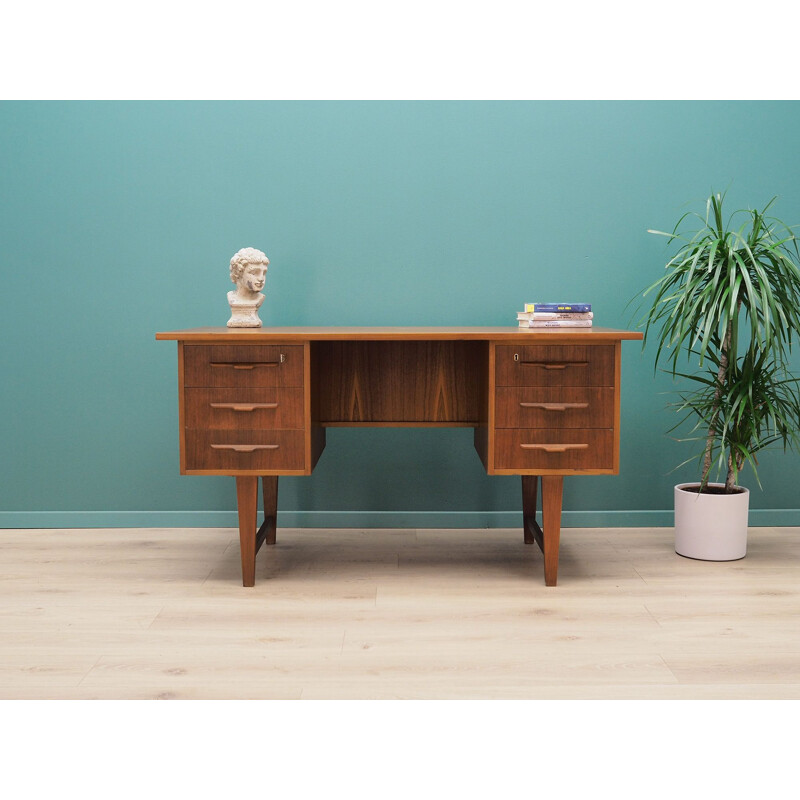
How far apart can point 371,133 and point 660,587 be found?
6.46ft

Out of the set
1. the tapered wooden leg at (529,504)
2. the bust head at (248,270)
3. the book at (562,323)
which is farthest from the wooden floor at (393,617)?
the bust head at (248,270)

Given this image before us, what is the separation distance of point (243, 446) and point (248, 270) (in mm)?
653

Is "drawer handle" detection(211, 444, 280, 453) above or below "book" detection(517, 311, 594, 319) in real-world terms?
below

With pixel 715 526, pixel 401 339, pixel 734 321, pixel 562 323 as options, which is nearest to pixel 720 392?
pixel 734 321

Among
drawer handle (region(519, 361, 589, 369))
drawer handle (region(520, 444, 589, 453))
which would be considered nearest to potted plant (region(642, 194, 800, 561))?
drawer handle (region(519, 361, 589, 369))

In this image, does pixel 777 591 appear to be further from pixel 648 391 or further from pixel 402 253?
pixel 402 253

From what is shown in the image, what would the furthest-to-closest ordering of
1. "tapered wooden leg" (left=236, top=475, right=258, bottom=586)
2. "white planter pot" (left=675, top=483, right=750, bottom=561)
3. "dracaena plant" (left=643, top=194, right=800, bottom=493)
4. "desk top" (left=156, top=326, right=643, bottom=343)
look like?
"white planter pot" (left=675, top=483, right=750, bottom=561), "dracaena plant" (left=643, top=194, right=800, bottom=493), "tapered wooden leg" (left=236, top=475, right=258, bottom=586), "desk top" (left=156, top=326, right=643, bottom=343)

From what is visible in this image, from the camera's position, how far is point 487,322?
3201 mm

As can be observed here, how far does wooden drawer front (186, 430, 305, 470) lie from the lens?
99.0 inches

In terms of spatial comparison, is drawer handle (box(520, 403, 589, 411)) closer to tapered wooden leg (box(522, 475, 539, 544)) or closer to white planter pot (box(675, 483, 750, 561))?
tapered wooden leg (box(522, 475, 539, 544))

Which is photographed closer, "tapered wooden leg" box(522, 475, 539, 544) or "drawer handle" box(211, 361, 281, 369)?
"drawer handle" box(211, 361, 281, 369)

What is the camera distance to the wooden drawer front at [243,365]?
2494 mm

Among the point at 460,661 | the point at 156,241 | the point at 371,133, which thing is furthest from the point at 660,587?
the point at 156,241

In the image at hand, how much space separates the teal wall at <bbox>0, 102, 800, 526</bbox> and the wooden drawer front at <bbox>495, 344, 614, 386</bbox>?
0.72 meters
